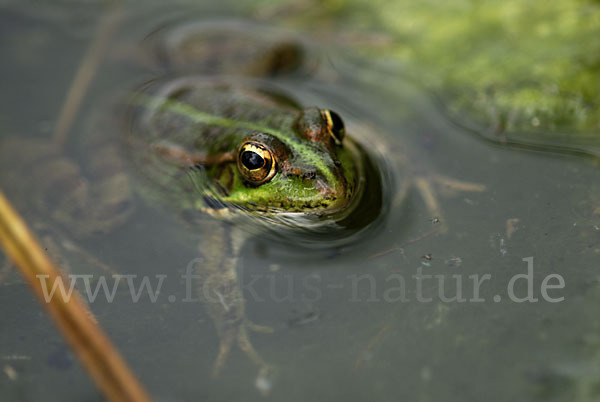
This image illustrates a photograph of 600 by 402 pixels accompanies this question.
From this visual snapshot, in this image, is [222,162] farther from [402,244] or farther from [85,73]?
[85,73]

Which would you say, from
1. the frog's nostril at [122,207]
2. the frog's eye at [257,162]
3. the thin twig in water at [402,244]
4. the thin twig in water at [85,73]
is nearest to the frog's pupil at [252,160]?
the frog's eye at [257,162]

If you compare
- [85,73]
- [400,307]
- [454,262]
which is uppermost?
[85,73]

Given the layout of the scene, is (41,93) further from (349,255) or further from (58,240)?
(349,255)

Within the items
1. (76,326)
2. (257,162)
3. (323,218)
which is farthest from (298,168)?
(76,326)

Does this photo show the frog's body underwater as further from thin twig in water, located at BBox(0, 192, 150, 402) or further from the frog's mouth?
thin twig in water, located at BBox(0, 192, 150, 402)

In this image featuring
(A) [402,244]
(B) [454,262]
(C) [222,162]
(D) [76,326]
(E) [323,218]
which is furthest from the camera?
(C) [222,162]

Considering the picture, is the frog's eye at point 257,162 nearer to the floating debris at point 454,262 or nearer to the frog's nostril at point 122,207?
the frog's nostril at point 122,207

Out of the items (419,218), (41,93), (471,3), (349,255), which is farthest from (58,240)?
(471,3)

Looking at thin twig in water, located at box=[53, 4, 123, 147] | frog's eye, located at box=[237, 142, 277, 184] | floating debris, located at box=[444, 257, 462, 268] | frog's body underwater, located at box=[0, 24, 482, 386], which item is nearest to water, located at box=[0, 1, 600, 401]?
floating debris, located at box=[444, 257, 462, 268]
